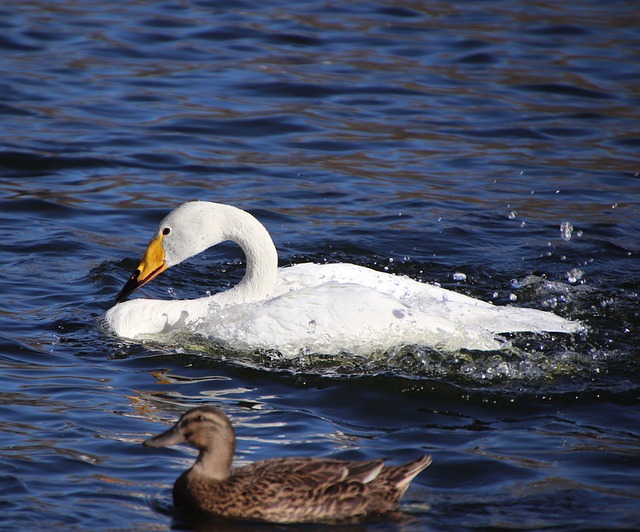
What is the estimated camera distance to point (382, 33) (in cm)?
A: 1908

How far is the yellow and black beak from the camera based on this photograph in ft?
28.9

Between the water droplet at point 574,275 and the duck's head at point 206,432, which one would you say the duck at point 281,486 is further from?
the water droplet at point 574,275

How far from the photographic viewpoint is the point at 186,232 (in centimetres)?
867

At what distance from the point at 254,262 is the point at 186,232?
57 cm

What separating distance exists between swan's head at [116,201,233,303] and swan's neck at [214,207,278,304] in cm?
14

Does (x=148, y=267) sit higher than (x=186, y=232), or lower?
lower

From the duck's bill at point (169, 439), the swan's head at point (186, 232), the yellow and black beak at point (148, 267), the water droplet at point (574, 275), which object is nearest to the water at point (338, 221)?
the water droplet at point (574, 275)

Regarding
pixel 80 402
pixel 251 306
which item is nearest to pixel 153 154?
pixel 251 306

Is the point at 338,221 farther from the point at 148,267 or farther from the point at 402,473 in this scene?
the point at 402,473

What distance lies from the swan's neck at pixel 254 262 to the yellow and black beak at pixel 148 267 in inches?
22.3

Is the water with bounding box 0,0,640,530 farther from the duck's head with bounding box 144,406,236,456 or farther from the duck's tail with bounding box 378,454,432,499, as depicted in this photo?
the duck's head with bounding box 144,406,236,456

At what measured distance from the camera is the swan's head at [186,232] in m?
8.66

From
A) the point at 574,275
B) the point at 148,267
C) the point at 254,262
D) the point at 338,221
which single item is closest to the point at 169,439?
the point at 254,262

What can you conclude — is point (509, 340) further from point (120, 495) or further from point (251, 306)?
point (120, 495)
